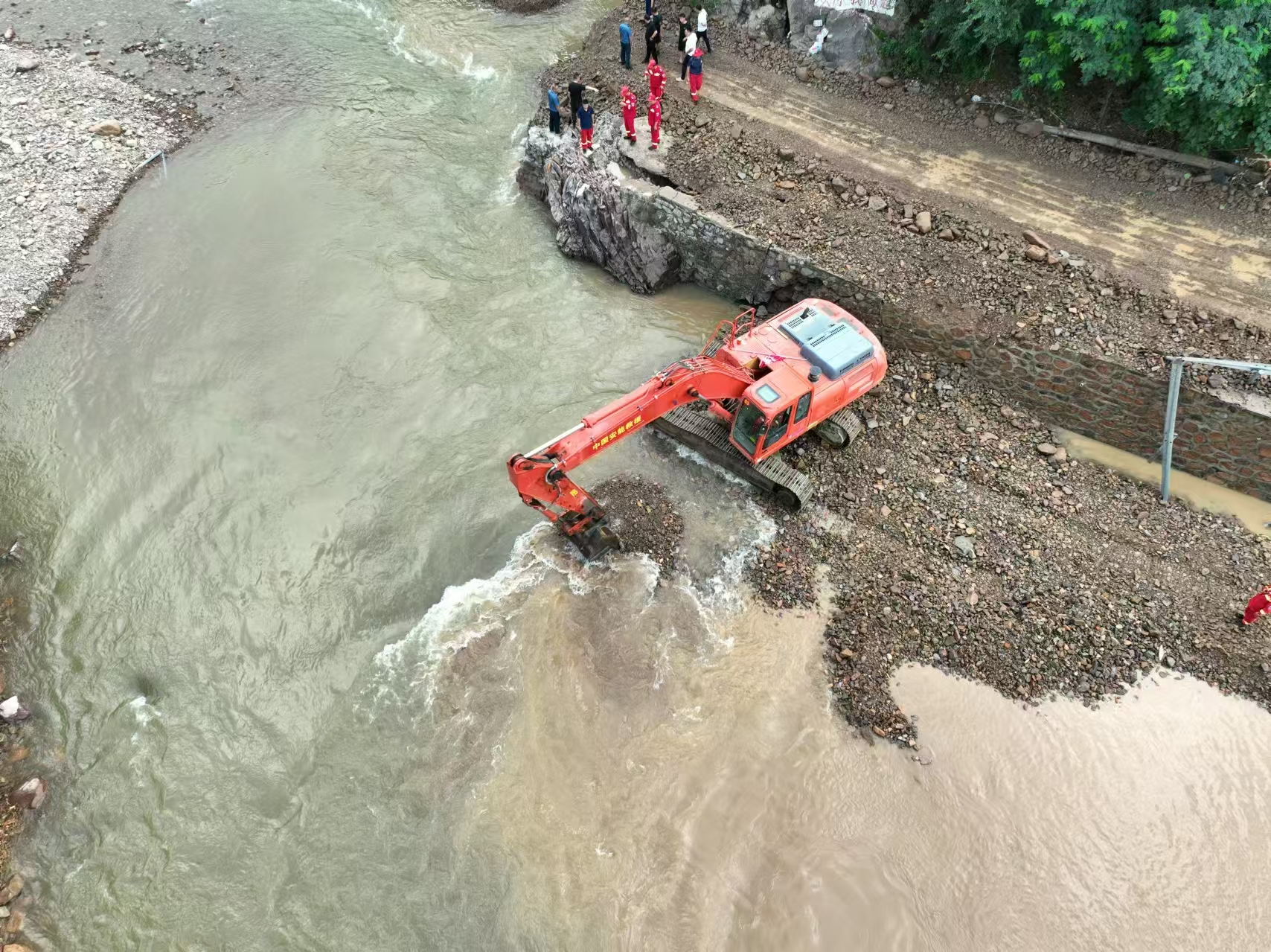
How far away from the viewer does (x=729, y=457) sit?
13.9m

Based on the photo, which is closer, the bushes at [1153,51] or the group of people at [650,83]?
the bushes at [1153,51]

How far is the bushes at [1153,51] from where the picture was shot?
1338 centimetres

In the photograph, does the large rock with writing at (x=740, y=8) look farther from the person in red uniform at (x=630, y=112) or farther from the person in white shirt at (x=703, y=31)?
the person in red uniform at (x=630, y=112)

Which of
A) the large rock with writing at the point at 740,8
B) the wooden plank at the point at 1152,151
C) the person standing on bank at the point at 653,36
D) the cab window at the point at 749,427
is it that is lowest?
the cab window at the point at 749,427

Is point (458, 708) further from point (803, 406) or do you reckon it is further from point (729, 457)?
point (803, 406)

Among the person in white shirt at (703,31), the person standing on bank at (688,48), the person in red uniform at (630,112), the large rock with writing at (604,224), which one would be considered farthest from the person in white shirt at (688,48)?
the large rock with writing at (604,224)

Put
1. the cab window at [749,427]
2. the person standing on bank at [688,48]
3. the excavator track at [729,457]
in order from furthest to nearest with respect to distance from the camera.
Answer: the person standing on bank at [688,48], the excavator track at [729,457], the cab window at [749,427]

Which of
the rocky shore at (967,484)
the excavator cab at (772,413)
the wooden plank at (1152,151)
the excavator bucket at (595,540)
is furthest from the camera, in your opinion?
the wooden plank at (1152,151)

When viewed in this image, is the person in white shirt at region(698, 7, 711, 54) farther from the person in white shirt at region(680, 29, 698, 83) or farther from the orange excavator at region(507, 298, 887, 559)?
the orange excavator at region(507, 298, 887, 559)

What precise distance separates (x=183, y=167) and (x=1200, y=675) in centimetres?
2433

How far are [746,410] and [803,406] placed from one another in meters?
0.94

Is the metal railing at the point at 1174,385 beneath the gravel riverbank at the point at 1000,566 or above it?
above

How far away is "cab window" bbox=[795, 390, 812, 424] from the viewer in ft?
41.7

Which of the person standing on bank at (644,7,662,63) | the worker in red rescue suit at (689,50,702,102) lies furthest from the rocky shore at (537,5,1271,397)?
the person standing on bank at (644,7,662,63)
